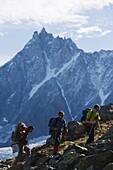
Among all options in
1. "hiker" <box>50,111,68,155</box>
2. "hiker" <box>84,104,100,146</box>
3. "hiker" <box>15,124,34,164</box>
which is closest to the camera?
"hiker" <box>15,124,34,164</box>

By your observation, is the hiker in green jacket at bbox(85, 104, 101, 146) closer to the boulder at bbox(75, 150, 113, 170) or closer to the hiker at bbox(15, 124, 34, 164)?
the hiker at bbox(15, 124, 34, 164)

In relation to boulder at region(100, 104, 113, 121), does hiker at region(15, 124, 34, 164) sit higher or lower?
lower

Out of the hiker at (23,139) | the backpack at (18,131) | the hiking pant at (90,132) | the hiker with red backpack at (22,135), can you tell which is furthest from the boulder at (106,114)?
the backpack at (18,131)

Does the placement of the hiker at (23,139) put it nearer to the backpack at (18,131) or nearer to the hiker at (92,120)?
the backpack at (18,131)

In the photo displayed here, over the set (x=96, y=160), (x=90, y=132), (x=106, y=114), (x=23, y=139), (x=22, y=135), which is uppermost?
(x=106, y=114)

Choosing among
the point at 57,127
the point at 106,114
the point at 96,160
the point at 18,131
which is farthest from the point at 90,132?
the point at 106,114

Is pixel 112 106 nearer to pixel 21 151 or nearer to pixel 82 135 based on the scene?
pixel 82 135

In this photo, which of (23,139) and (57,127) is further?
(23,139)

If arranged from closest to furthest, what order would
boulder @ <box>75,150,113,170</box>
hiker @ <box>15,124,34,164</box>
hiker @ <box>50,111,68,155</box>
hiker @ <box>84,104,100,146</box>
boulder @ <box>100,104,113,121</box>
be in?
boulder @ <box>75,150,113,170</box> → hiker @ <box>15,124,34,164</box> → hiker @ <box>50,111,68,155</box> → hiker @ <box>84,104,100,146</box> → boulder @ <box>100,104,113,121</box>

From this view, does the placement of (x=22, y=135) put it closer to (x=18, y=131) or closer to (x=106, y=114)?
(x=18, y=131)

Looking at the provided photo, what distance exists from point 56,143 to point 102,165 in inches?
246

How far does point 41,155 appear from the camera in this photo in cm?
1978

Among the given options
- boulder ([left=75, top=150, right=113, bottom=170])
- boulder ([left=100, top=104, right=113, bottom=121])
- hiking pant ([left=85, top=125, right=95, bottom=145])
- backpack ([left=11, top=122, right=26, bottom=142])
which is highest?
boulder ([left=100, top=104, right=113, bottom=121])

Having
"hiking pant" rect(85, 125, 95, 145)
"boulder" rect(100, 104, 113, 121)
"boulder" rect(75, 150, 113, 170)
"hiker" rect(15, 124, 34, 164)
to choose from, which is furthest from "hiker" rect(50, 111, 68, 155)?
"boulder" rect(100, 104, 113, 121)
